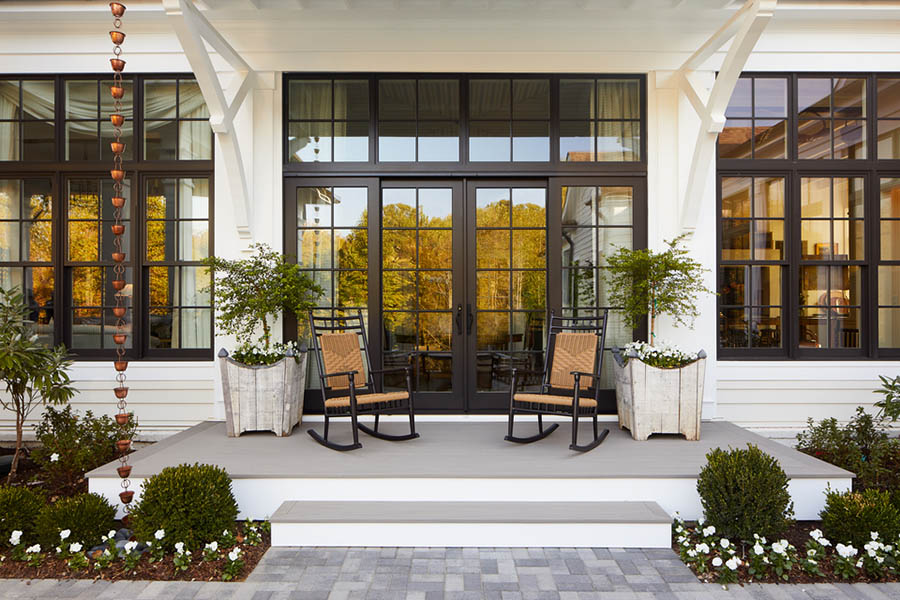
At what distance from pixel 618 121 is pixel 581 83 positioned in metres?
0.50

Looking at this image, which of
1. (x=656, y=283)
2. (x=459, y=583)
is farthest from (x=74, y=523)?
(x=656, y=283)

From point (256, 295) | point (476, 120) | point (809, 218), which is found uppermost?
point (476, 120)

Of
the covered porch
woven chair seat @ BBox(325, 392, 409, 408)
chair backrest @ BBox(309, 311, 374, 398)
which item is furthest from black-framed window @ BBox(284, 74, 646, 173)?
the covered porch

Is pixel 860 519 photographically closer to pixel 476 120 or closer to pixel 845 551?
pixel 845 551

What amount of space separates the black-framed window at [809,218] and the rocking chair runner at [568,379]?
1500mm

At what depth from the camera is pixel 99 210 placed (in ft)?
16.7

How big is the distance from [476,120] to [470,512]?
3.46 m

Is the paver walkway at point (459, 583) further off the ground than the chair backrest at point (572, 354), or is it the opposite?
the chair backrest at point (572, 354)

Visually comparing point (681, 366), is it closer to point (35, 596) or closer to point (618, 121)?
point (618, 121)

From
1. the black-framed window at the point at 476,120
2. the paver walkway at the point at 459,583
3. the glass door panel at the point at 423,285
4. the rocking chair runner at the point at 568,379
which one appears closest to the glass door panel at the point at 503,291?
the glass door panel at the point at 423,285

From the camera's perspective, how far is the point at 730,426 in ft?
15.5

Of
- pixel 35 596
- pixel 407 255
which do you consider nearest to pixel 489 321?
pixel 407 255

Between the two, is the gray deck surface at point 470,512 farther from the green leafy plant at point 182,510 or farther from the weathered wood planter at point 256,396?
the weathered wood planter at point 256,396

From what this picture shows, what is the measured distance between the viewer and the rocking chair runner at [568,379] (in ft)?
13.1
